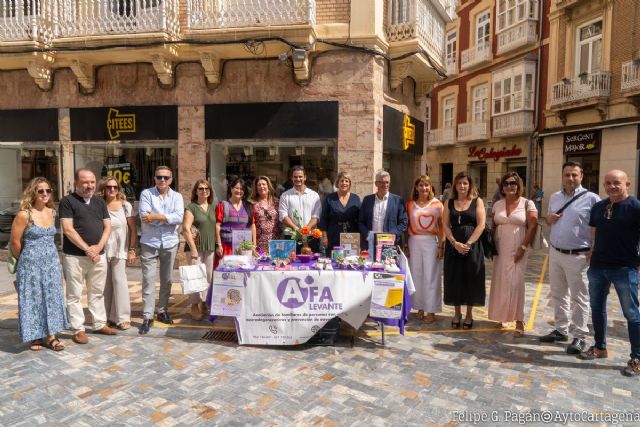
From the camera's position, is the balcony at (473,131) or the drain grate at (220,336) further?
the balcony at (473,131)

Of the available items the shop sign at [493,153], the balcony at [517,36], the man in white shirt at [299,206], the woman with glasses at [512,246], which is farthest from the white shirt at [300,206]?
the balcony at [517,36]

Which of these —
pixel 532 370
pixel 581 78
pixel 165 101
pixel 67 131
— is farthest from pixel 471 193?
pixel 581 78

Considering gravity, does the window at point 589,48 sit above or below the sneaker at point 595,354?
above

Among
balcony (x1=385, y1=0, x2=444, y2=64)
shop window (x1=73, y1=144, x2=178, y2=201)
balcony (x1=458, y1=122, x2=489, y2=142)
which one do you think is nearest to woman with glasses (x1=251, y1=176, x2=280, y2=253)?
shop window (x1=73, y1=144, x2=178, y2=201)

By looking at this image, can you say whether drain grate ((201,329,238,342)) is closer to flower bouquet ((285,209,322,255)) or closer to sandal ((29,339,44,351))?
flower bouquet ((285,209,322,255))

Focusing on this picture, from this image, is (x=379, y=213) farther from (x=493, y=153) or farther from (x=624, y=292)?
(x=493, y=153)

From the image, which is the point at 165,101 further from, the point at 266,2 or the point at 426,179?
the point at 426,179

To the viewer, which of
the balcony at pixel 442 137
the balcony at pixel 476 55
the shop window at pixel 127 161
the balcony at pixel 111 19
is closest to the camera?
the balcony at pixel 111 19

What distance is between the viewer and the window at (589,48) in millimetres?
16922

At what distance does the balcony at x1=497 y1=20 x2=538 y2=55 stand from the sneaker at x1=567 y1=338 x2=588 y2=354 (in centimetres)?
1950

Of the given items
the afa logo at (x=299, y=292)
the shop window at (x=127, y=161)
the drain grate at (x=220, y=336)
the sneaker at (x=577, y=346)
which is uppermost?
the shop window at (x=127, y=161)

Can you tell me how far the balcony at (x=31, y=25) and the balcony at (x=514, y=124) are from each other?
19180mm

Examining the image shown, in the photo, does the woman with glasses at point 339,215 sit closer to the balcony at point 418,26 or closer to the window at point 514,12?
the balcony at point 418,26

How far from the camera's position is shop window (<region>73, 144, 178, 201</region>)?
9.51 m
